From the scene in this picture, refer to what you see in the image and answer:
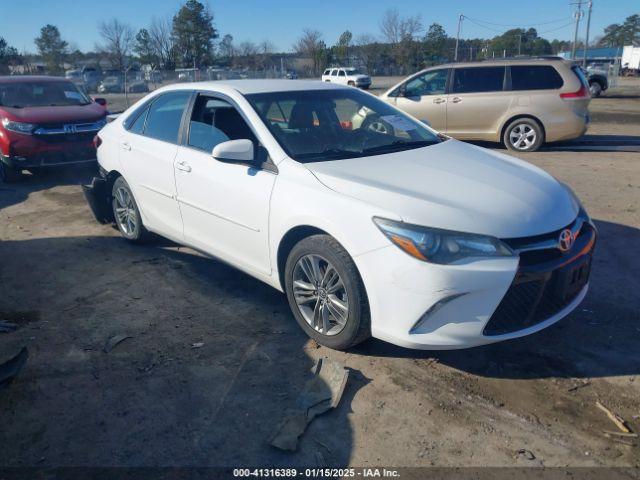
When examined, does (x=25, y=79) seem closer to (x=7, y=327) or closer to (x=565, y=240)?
(x=7, y=327)

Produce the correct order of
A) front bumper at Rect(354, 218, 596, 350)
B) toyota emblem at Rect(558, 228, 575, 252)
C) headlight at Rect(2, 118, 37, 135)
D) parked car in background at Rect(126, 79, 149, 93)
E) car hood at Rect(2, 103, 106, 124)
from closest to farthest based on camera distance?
front bumper at Rect(354, 218, 596, 350)
toyota emblem at Rect(558, 228, 575, 252)
headlight at Rect(2, 118, 37, 135)
car hood at Rect(2, 103, 106, 124)
parked car in background at Rect(126, 79, 149, 93)

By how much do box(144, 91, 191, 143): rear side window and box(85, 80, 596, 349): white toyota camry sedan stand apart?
20 mm

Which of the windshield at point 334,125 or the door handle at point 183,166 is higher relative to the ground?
the windshield at point 334,125

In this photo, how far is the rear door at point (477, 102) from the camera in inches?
422

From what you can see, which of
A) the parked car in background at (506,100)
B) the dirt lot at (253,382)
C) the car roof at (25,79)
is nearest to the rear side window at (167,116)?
the dirt lot at (253,382)

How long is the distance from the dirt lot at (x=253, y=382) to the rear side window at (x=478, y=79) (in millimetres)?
6515

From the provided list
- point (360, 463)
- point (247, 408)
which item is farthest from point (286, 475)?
point (247, 408)

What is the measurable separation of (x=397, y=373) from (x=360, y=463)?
0.81 metres

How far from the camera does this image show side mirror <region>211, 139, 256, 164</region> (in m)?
3.70

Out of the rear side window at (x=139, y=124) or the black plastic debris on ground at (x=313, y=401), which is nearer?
the black plastic debris on ground at (x=313, y=401)

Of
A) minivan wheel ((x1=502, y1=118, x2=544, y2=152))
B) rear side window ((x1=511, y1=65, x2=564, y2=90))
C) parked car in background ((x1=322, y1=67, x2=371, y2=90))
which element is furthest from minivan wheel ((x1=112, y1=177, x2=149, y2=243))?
parked car in background ((x1=322, y1=67, x2=371, y2=90))

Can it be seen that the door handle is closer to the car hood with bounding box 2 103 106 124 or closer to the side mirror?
the side mirror

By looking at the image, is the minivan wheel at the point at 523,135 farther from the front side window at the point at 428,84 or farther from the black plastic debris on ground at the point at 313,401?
the black plastic debris on ground at the point at 313,401

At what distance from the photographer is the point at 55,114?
8773mm
